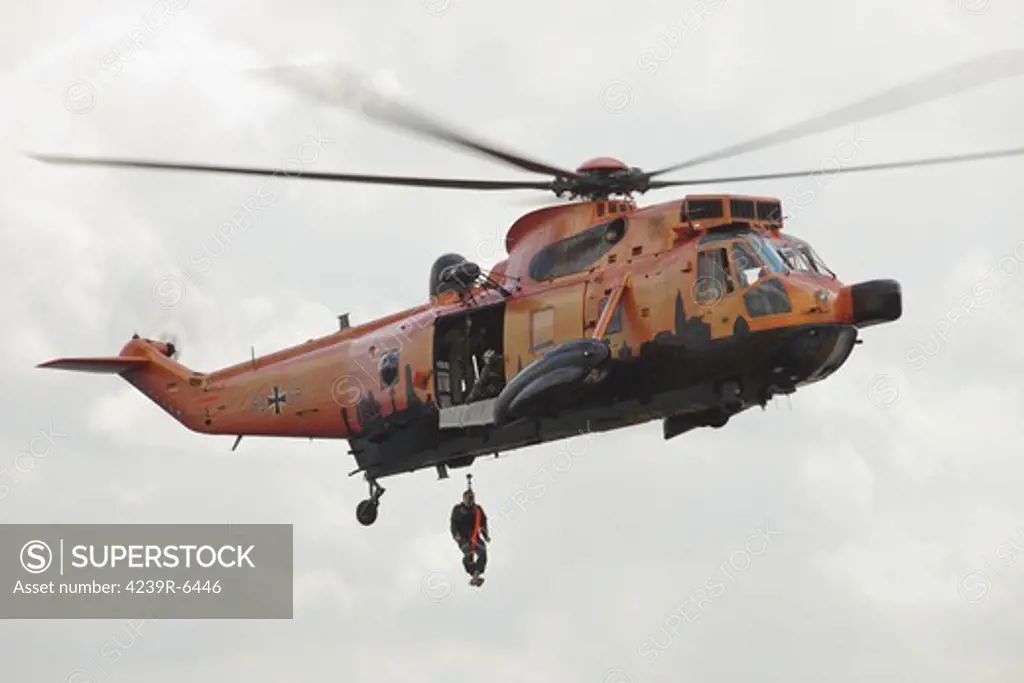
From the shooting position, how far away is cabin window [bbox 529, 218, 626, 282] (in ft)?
86.6

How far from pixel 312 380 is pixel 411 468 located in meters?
2.41

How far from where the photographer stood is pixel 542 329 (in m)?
26.3

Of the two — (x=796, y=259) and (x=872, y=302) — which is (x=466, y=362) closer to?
(x=796, y=259)

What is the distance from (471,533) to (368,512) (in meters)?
1.97

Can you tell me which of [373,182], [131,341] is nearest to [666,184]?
[373,182]

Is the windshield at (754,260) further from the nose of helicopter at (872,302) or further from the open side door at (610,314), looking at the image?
the open side door at (610,314)

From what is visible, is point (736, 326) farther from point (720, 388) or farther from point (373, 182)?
point (373, 182)

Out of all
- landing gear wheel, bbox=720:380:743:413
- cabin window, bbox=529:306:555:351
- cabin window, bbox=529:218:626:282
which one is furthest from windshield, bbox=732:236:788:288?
cabin window, bbox=529:306:555:351

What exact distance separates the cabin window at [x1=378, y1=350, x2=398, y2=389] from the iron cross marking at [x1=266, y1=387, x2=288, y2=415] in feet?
7.73

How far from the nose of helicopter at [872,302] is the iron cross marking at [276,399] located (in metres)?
10.4

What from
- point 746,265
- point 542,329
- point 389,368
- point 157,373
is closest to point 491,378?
point 542,329

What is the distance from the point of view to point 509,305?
1064 inches

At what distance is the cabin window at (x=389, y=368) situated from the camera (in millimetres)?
28672

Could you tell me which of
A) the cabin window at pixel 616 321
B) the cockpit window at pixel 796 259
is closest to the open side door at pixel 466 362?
the cabin window at pixel 616 321
